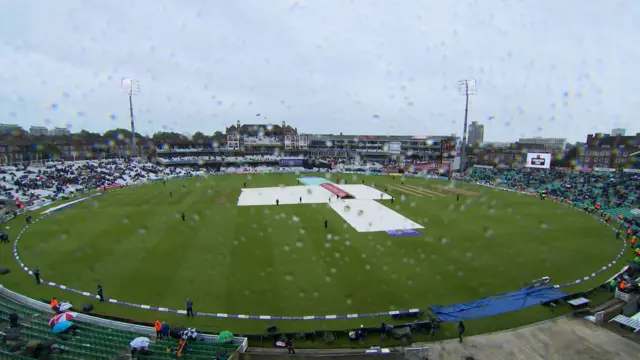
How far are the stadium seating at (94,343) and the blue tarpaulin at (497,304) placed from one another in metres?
8.37

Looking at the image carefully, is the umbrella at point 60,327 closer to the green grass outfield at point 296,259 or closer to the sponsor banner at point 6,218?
the green grass outfield at point 296,259

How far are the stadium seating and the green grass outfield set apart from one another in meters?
2.12

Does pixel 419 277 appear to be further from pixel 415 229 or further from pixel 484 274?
pixel 415 229

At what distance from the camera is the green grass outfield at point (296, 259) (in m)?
13.4

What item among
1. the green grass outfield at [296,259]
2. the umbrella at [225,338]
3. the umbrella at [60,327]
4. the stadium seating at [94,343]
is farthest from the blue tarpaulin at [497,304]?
the umbrella at [60,327]

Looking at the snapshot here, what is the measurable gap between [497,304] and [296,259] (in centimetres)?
1027

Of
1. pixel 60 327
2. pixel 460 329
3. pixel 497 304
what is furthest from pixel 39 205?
pixel 497 304

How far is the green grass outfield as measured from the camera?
13374 millimetres

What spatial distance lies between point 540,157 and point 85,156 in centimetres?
10407

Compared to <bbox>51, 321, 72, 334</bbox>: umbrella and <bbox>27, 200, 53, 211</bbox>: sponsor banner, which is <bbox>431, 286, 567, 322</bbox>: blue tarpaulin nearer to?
<bbox>51, 321, 72, 334</bbox>: umbrella

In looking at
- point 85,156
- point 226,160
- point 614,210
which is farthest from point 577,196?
point 85,156

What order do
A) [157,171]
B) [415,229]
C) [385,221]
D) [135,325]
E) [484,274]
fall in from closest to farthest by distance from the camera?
1. [135,325]
2. [484,274]
3. [415,229]
4. [385,221]
5. [157,171]

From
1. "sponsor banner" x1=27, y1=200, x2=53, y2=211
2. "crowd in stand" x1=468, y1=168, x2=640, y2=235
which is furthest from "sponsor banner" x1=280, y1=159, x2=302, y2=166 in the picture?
"sponsor banner" x1=27, y1=200, x2=53, y2=211

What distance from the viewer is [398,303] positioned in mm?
13312
